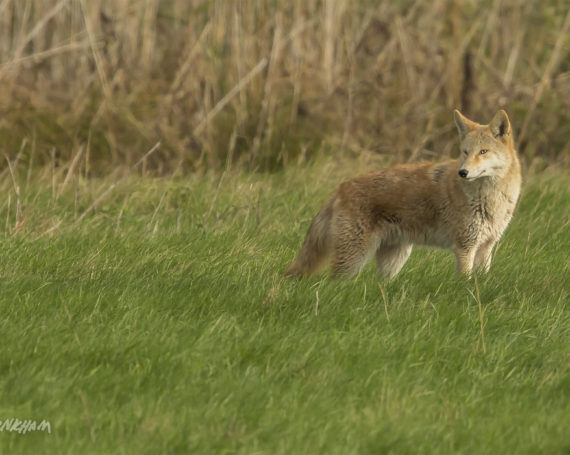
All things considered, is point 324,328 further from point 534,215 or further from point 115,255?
point 534,215

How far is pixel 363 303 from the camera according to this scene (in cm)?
500

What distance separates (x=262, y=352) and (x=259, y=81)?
5601 mm

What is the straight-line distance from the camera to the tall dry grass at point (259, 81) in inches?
373

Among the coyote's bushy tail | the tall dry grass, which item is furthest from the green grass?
the tall dry grass

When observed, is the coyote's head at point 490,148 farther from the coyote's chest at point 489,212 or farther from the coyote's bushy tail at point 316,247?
the coyote's bushy tail at point 316,247

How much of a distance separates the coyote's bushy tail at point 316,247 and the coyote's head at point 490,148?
0.92m

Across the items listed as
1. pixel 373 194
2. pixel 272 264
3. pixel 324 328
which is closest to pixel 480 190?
pixel 373 194

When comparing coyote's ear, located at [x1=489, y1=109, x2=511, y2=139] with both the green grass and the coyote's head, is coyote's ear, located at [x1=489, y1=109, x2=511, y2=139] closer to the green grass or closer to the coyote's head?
the coyote's head

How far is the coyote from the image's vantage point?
19.9ft

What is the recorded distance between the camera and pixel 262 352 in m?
4.34

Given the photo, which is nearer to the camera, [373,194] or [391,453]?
[391,453]

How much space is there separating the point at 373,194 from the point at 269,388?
2485 millimetres

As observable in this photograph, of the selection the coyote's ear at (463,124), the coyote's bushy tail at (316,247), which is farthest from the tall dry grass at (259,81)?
the coyote's bushy tail at (316,247)

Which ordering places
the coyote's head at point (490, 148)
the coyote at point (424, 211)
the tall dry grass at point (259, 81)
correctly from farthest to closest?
the tall dry grass at point (259, 81)
the coyote's head at point (490, 148)
the coyote at point (424, 211)
